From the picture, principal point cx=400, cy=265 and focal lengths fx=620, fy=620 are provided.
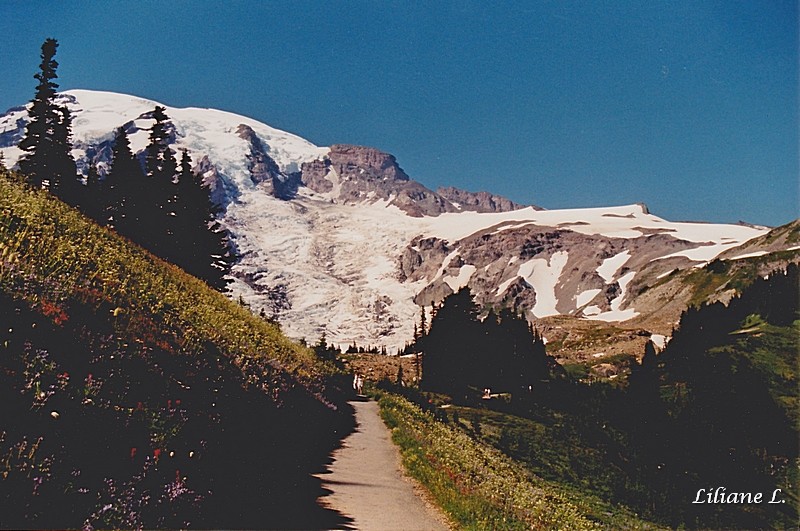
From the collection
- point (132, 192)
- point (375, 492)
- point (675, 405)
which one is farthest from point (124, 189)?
point (675, 405)

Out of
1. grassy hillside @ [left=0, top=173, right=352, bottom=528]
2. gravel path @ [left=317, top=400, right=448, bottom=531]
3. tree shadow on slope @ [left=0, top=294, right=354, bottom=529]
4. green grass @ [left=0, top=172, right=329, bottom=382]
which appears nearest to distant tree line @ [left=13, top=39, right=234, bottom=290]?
green grass @ [left=0, top=172, right=329, bottom=382]

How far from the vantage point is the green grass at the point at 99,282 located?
11359mm

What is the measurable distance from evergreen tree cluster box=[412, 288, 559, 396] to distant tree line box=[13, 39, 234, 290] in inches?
849

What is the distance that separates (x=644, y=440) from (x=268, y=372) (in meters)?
27.2

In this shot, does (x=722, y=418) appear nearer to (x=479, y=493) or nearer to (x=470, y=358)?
(x=470, y=358)

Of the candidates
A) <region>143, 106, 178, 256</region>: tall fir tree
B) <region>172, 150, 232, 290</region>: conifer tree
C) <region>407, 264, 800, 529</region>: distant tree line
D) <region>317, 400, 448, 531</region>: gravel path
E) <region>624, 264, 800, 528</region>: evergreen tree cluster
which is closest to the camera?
<region>317, 400, 448, 531</region>: gravel path

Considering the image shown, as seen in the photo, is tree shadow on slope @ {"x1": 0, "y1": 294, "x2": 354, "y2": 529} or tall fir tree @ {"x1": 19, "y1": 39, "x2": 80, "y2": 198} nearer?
tree shadow on slope @ {"x1": 0, "y1": 294, "x2": 354, "y2": 529}

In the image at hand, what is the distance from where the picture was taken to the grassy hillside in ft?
25.1

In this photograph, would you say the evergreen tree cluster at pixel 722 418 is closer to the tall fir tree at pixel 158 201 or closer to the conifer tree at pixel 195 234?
the conifer tree at pixel 195 234

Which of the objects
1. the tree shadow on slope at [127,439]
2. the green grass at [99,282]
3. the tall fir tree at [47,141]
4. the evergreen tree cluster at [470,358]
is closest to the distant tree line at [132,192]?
the tall fir tree at [47,141]

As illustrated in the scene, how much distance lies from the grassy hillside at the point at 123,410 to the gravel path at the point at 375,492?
554 mm

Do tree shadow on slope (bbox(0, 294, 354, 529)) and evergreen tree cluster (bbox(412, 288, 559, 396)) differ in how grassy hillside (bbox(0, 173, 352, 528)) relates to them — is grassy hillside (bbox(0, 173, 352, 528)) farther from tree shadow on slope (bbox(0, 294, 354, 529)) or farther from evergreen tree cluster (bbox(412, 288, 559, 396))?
evergreen tree cluster (bbox(412, 288, 559, 396))

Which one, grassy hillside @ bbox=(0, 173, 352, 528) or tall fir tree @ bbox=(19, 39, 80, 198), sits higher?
tall fir tree @ bbox=(19, 39, 80, 198)

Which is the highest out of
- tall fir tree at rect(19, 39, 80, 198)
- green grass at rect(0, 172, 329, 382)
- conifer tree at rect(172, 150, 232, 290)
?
tall fir tree at rect(19, 39, 80, 198)
